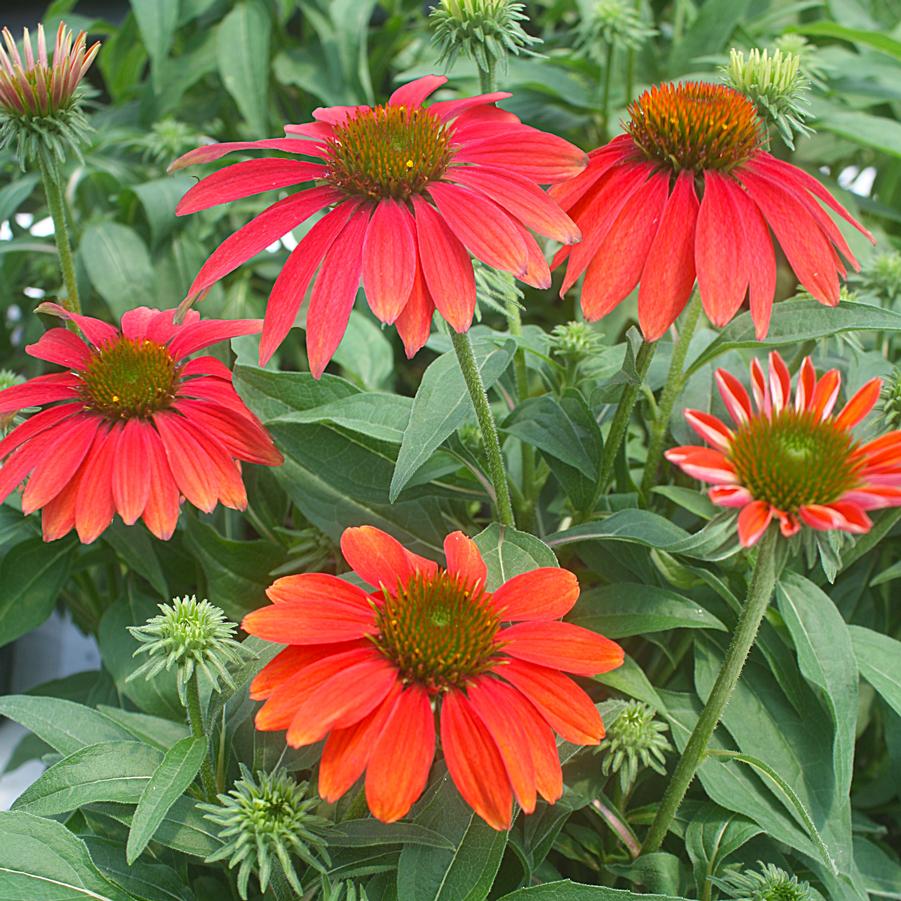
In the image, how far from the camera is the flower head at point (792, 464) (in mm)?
439

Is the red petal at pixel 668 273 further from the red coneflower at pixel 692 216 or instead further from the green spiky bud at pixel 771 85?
the green spiky bud at pixel 771 85

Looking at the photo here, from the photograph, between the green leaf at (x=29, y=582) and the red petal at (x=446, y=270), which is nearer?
the red petal at (x=446, y=270)

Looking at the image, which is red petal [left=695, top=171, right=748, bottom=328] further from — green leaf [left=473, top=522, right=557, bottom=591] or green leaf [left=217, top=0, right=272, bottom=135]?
green leaf [left=217, top=0, right=272, bottom=135]

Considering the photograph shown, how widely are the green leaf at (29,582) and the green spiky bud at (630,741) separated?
45cm

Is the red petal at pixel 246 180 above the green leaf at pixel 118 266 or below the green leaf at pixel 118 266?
above

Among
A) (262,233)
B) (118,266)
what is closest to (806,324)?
(262,233)

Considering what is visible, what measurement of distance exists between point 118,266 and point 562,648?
743mm

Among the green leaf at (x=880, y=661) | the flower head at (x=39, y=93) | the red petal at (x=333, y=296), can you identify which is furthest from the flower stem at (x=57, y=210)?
the green leaf at (x=880, y=661)

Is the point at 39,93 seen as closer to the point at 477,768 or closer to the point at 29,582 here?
the point at 29,582

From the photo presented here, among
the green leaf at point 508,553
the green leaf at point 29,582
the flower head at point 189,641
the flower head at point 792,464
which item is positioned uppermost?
the flower head at point 792,464

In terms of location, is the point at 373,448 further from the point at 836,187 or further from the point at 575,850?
the point at 836,187

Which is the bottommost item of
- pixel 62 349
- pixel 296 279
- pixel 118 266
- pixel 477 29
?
pixel 118 266

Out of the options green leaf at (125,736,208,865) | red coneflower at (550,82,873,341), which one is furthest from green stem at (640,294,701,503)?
→ green leaf at (125,736,208,865)

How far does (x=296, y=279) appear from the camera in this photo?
575 millimetres
